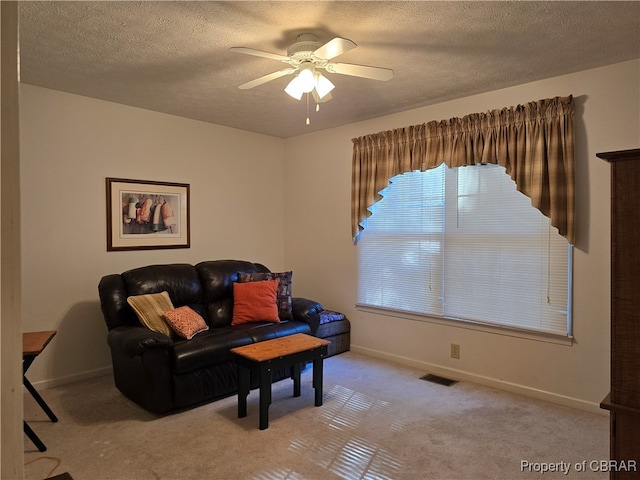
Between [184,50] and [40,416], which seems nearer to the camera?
[184,50]

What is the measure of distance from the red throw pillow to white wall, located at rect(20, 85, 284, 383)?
35.3 inches

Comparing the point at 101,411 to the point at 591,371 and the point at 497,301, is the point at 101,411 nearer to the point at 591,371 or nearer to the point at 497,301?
the point at 497,301

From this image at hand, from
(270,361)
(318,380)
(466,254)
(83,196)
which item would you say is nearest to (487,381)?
(466,254)

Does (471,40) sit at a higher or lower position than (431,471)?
higher

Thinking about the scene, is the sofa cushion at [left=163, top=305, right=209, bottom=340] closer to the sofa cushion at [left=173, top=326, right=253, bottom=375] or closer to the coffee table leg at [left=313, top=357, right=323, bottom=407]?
the sofa cushion at [left=173, top=326, right=253, bottom=375]

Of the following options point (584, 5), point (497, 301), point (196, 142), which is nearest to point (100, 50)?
point (196, 142)

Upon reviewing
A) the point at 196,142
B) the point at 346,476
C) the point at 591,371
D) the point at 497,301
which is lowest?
the point at 346,476

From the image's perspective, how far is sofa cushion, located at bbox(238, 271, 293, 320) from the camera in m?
4.06

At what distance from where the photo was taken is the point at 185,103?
3.91 meters

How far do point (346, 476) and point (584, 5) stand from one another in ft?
9.34

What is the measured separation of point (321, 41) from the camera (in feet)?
8.54

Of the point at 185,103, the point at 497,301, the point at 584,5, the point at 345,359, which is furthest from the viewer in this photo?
the point at 345,359

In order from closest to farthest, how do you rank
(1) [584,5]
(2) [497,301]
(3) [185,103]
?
(1) [584,5] → (2) [497,301] → (3) [185,103]

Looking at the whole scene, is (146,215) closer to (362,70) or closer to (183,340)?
(183,340)
